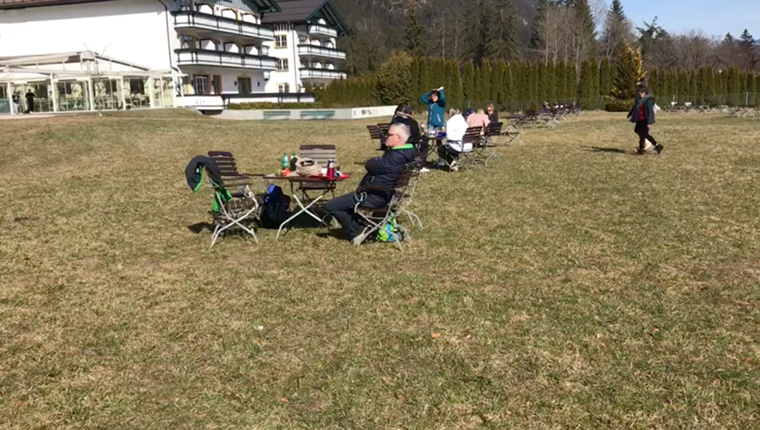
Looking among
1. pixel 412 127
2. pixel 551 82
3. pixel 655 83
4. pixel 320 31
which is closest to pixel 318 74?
pixel 320 31

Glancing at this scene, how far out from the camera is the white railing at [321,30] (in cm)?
5448

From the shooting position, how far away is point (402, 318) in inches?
181

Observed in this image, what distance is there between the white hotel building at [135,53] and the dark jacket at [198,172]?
23917 mm

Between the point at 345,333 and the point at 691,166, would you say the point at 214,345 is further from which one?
the point at 691,166

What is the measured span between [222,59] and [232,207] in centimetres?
3559

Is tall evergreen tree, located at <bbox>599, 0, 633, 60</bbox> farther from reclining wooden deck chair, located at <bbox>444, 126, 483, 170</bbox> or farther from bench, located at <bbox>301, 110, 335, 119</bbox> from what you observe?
reclining wooden deck chair, located at <bbox>444, 126, 483, 170</bbox>

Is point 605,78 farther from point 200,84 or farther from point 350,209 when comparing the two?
point 350,209

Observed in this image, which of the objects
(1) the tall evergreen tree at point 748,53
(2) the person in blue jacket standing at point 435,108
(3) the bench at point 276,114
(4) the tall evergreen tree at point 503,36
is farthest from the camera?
(1) the tall evergreen tree at point 748,53

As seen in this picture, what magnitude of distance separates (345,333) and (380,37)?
7621cm

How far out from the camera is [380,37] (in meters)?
77.0

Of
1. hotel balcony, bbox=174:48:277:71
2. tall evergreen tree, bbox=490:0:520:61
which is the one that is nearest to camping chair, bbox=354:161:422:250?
hotel balcony, bbox=174:48:277:71

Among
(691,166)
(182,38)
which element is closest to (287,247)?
(691,166)

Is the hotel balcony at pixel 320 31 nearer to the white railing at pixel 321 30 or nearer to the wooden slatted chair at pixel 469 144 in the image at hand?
the white railing at pixel 321 30

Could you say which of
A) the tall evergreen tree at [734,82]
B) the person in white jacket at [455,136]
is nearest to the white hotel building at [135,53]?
the person in white jacket at [455,136]
